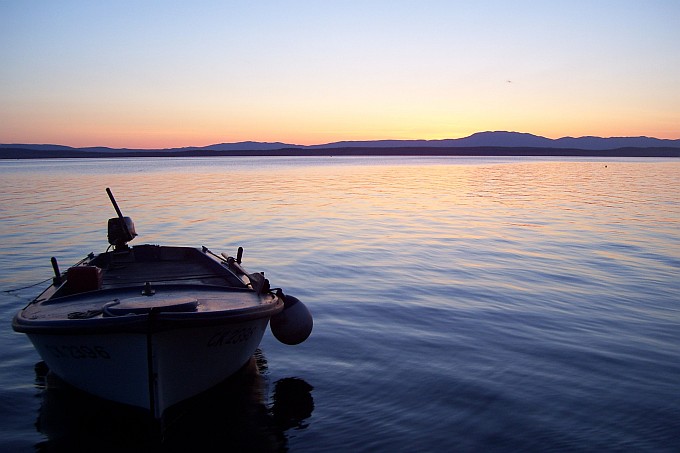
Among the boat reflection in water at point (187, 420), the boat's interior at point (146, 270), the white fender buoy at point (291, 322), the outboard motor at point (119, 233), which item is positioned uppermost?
the outboard motor at point (119, 233)

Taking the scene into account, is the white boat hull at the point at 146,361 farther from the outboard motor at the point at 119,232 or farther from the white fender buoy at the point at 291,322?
the outboard motor at the point at 119,232

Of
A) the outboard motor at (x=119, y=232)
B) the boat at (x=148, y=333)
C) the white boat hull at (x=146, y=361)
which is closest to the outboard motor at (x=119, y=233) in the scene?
the outboard motor at (x=119, y=232)

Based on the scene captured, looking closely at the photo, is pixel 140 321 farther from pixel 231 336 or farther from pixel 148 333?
pixel 231 336

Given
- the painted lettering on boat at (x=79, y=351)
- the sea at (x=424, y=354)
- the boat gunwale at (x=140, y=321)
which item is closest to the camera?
the boat gunwale at (x=140, y=321)

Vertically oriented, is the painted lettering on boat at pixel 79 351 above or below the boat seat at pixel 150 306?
below

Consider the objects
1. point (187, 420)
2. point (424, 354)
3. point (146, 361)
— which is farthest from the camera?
point (424, 354)

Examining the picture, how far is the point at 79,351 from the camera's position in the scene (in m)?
7.65

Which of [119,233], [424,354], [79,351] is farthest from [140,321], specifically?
[119,233]

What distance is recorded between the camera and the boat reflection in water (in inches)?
300

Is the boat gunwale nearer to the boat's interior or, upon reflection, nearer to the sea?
the sea

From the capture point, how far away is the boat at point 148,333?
7270mm

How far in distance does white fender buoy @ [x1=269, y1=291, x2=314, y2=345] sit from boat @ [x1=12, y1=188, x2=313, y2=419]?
18 millimetres

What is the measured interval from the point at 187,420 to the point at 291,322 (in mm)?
2677

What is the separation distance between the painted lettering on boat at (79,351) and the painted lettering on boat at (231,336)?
133 centimetres
